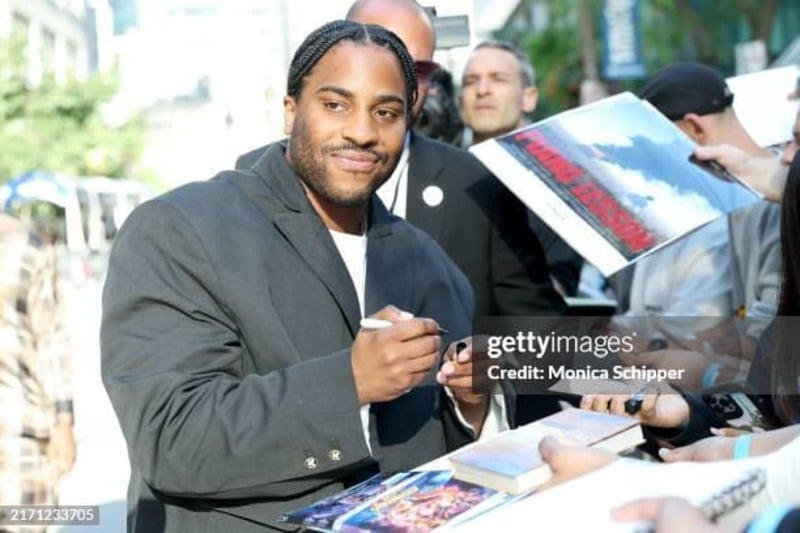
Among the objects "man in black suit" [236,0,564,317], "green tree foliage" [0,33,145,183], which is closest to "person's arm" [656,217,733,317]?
"man in black suit" [236,0,564,317]

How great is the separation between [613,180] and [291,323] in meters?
1.18

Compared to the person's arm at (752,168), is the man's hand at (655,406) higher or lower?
lower

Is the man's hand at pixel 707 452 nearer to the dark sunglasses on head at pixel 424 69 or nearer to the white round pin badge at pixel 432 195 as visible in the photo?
the white round pin badge at pixel 432 195

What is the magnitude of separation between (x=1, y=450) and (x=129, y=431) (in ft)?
5.05

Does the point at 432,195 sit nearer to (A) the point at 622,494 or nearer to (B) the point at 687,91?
(B) the point at 687,91

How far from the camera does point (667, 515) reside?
1.40 metres

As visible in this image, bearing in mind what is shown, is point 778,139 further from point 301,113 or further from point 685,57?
point 685,57

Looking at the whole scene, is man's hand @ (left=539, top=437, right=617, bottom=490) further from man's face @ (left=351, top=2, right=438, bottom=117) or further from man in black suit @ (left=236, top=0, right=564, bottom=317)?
man's face @ (left=351, top=2, right=438, bottom=117)

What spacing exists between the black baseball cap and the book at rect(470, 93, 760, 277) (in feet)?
2.27

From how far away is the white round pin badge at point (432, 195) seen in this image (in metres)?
3.52

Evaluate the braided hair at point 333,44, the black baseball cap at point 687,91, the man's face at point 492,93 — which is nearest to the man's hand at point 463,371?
the braided hair at point 333,44

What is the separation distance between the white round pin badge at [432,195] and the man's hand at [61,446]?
4.60 ft

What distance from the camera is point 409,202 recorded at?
355 centimetres

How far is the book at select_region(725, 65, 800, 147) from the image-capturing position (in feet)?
11.8
